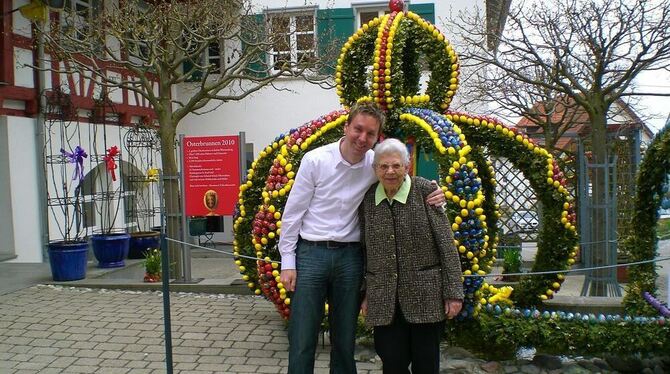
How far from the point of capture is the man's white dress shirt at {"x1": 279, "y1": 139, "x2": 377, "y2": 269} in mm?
3236

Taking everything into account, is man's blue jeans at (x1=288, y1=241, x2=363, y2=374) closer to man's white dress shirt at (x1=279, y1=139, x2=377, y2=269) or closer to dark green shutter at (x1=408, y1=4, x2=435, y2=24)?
man's white dress shirt at (x1=279, y1=139, x2=377, y2=269)

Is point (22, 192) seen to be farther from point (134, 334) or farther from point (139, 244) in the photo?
point (134, 334)

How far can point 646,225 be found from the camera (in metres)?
→ 4.70

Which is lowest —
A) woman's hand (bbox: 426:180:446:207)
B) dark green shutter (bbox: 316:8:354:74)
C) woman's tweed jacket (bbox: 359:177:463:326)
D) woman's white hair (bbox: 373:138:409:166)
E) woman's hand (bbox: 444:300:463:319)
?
woman's hand (bbox: 444:300:463:319)

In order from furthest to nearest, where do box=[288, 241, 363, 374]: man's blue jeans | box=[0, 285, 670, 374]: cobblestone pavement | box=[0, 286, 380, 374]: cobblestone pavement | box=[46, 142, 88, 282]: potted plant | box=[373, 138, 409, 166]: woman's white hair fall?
box=[46, 142, 88, 282]: potted plant
box=[0, 286, 380, 374]: cobblestone pavement
box=[0, 285, 670, 374]: cobblestone pavement
box=[288, 241, 363, 374]: man's blue jeans
box=[373, 138, 409, 166]: woman's white hair

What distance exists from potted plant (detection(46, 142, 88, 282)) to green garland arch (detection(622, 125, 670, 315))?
272 inches

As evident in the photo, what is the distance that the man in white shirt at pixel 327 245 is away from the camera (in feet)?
10.6

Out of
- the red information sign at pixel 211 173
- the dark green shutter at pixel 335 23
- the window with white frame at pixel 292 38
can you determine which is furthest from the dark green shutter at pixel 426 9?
the red information sign at pixel 211 173

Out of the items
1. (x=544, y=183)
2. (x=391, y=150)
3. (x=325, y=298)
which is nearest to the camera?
(x=391, y=150)

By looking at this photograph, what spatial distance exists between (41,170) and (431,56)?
7735 mm

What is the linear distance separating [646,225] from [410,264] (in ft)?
8.27

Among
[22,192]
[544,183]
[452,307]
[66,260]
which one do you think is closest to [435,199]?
[452,307]

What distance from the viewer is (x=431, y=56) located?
5035 mm

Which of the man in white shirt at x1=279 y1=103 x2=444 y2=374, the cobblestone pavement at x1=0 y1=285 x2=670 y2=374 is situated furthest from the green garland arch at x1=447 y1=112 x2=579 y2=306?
the man in white shirt at x1=279 y1=103 x2=444 y2=374
